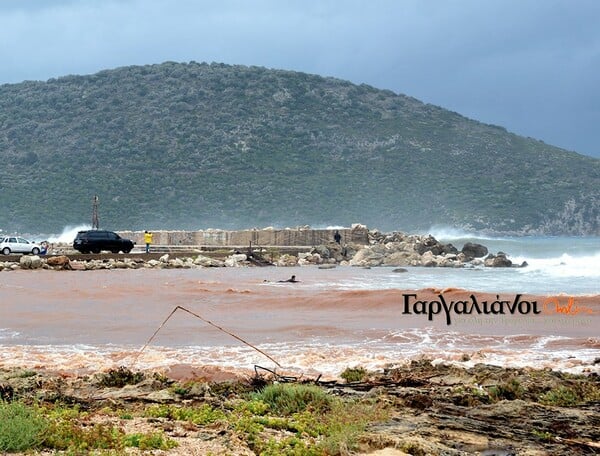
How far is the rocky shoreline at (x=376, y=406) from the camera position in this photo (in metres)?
7.57

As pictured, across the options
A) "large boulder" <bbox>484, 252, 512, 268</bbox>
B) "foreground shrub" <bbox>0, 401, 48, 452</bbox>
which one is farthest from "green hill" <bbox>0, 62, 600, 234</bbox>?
"foreground shrub" <bbox>0, 401, 48, 452</bbox>

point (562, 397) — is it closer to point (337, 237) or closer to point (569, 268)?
point (569, 268)

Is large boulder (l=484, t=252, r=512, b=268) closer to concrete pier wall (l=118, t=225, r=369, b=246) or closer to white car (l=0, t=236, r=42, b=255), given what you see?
concrete pier wall (l=118, t=225, r=369, b=246)

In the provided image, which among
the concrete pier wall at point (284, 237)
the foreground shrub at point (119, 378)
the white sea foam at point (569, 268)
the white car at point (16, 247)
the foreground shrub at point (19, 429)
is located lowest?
the foreground shrub at point (119, 378)

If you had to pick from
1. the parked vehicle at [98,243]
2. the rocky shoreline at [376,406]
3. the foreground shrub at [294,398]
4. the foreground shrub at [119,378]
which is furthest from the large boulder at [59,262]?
the foreground shrub at [294,398]

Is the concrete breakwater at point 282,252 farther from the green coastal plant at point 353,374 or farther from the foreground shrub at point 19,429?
the foreground shrub at point 19,429

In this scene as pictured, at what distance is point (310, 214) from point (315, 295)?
7427 centimetres

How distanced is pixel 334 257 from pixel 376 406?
141 feet

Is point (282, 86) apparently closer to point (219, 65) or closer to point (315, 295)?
point (219, 65)

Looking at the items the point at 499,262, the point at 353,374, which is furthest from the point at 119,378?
the point at 499,262

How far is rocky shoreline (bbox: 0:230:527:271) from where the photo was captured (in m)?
42.2

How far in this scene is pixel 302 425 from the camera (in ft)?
26.8

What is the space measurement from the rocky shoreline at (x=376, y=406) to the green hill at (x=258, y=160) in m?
83.9

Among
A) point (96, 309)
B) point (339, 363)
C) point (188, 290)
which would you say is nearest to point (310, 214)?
point (188, 290)
